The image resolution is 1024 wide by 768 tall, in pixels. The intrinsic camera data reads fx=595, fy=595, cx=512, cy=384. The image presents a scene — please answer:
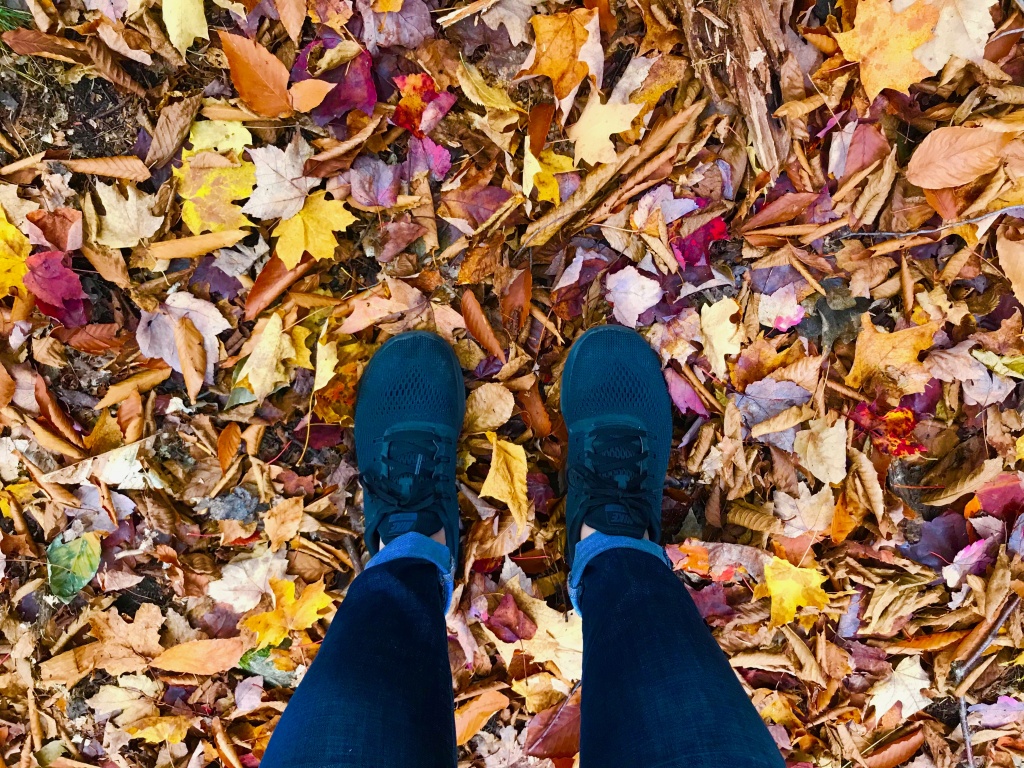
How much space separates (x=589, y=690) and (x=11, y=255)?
62.8 inches

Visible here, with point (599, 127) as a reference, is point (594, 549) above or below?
below

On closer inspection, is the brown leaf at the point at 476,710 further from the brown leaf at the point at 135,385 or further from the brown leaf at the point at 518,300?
the brown leaf at the point at 135,385

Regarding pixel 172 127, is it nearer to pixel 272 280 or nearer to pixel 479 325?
pixel 272 280

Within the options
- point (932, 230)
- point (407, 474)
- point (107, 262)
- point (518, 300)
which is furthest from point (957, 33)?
point (107, 262)

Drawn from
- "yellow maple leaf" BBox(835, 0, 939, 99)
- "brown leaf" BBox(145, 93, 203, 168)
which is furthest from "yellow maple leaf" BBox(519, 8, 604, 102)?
"brown leaf" BBox(145, 93, 203, 168)

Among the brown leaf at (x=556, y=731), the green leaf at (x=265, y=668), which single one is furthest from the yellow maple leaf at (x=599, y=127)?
the green leaf at (x=265, y=668)

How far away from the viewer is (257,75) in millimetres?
1343

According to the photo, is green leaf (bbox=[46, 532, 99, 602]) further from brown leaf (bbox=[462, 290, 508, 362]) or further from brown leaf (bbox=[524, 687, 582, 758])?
brown leaf (bbox=[524, 687, 582, 758])

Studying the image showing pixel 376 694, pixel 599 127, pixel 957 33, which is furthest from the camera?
pixel 599 127

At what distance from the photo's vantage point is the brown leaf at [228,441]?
1.52m

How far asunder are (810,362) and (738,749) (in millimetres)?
919

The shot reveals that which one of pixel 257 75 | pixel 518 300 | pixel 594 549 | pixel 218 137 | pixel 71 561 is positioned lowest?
pixel 71 561

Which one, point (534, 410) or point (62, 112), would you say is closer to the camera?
point (62, 112)

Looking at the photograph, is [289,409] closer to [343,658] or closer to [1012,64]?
[343,658]
